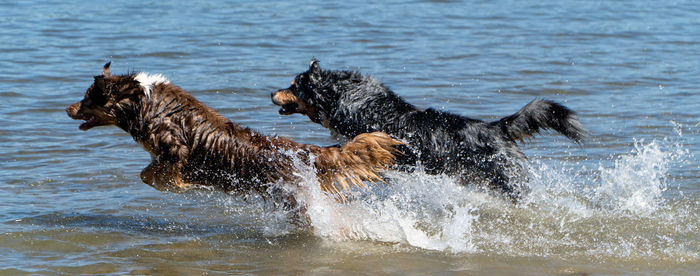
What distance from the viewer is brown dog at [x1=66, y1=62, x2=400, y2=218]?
18.0 feet

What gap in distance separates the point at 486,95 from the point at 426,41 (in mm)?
3295

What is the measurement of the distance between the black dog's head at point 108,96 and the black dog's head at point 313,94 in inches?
60.5

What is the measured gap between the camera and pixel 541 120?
20.1ft

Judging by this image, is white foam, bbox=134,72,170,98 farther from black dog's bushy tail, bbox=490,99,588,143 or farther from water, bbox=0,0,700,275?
black dog's bushy tail, bbox=490,99,588,143

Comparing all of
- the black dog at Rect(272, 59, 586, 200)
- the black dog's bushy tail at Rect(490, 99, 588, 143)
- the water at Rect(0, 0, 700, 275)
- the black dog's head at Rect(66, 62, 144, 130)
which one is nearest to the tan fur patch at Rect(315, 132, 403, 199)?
the water at Rect(0, 0, 700, 275)

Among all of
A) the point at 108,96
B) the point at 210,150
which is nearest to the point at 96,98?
the point at 108,96

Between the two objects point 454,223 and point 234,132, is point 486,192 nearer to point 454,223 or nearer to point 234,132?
point 454,223

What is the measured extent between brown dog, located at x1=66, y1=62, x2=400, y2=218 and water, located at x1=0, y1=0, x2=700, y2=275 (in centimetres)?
22

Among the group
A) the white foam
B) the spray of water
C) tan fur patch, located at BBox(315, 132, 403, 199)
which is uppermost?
the white foam

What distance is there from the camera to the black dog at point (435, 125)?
6.18 metres

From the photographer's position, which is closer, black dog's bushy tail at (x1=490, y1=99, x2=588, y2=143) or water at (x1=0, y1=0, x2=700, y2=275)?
water at (x1=0, y1=0, x2=700, y2=275)

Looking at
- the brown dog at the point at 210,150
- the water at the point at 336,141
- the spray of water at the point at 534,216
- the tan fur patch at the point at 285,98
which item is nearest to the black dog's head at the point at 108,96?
the brown dog at the point at 210,150

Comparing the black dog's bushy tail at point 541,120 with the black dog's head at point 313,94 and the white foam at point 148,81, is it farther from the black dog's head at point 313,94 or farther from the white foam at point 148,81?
the white foam at point 148,81

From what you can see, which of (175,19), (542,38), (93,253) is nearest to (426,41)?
(542,38)
